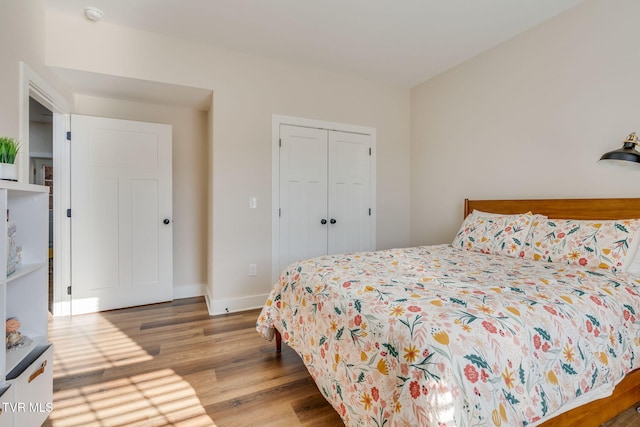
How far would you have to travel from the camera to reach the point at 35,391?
131 centimetres

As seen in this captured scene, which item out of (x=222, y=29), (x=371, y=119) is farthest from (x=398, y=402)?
(x=371, y=119)

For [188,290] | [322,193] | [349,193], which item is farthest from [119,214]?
[349,193]

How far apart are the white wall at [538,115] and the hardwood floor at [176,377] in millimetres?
2472

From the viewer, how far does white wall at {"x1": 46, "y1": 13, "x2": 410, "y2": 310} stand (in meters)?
2.45

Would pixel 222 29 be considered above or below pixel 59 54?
above

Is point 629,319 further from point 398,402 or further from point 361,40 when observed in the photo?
point 361,40

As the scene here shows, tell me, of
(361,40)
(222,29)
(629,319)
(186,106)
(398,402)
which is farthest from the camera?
(186,106)

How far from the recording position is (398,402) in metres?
0.92

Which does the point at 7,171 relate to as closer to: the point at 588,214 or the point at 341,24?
the point at 341,24

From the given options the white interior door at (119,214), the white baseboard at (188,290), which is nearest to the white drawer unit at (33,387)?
the white interior door at (119,214)

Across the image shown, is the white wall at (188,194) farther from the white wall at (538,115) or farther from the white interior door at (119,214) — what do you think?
the white wall at (538,115)

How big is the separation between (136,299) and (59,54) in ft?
7.70

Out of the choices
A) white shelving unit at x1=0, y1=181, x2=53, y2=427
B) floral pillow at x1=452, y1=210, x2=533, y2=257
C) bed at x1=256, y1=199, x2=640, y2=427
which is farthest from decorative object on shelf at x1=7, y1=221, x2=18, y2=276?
floral pillow at x1=452, y1=210, x2=533, y2=257

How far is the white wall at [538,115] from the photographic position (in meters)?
2.03
